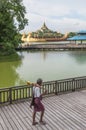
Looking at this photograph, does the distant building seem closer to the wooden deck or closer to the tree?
the tree

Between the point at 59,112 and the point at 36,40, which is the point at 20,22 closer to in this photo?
the point at 59,112

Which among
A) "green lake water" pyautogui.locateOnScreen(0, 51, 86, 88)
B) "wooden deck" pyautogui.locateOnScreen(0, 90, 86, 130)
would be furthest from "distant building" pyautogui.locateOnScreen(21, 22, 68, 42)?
"wooden deck" pyautogui.locateOnScreen(0, 90, 86, 130)

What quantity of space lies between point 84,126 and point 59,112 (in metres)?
1.36

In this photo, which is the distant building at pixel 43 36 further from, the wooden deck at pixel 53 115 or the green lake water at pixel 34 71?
the wooden deck at pixel 53 115

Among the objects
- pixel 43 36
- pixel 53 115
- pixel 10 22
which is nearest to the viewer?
pixel 53 115

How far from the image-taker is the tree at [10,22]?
112 ft

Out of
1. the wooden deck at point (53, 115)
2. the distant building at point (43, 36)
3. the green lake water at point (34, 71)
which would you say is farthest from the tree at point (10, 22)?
the distant building at point (43, 36)

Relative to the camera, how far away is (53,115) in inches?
305

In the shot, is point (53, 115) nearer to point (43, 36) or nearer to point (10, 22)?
point (10, 22)

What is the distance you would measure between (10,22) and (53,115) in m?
30.4

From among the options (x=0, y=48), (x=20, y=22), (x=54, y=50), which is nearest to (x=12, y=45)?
(x=0, y=48)

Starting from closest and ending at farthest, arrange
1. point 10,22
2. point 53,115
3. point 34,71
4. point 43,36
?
1. point 53,115
2. point 34,71
3. point 10,22
4. point 43,36

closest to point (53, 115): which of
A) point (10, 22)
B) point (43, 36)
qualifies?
point (10, 22)

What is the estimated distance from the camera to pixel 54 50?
181 feet
